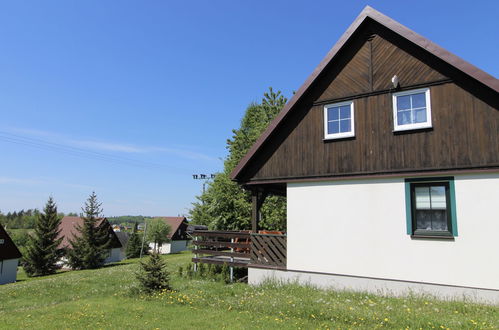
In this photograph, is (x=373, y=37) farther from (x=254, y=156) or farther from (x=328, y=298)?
(x=328, y=298)

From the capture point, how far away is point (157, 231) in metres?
61.2

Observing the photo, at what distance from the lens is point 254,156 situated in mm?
11883

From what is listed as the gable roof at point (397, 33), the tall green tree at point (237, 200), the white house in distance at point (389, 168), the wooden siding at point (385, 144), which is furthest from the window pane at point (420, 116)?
the tall green tree at point (237, 200)

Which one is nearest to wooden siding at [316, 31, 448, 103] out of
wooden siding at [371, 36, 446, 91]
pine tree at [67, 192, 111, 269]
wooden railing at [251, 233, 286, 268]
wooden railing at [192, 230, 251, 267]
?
wooden siding at [371, 36, 446, 91]

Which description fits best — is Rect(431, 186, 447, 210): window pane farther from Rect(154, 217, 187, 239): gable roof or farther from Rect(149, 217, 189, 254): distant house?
Rect(154, 217, 187, 239): gable roof

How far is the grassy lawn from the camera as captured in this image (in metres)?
6.63

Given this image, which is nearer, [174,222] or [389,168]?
[389,168]

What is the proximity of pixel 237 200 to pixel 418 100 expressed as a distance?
15.7m

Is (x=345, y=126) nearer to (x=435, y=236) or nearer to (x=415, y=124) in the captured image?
(x=415, y=124)

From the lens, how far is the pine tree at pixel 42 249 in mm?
41469

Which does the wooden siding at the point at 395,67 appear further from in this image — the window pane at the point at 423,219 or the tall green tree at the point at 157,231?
the tall green tree at the point at 157,231

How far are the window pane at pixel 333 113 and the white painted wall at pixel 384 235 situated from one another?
2263 millimetres

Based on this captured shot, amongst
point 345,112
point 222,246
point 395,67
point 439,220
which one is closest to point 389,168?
point 439,220

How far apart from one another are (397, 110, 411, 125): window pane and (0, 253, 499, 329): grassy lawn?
4975 mm
